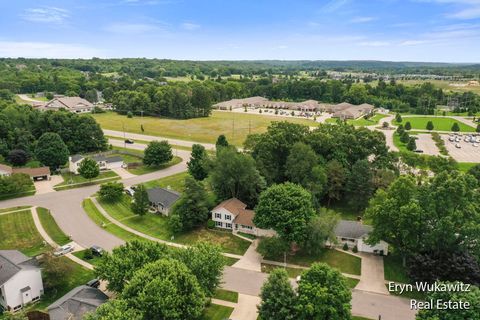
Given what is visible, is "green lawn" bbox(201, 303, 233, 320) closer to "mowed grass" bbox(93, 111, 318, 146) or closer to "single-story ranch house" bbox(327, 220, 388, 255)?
"single-story ranch house" bbox(327, 220, 388, 255)

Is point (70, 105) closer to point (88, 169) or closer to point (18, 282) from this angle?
point (88, 169)

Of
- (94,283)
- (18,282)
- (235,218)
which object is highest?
(18,282)

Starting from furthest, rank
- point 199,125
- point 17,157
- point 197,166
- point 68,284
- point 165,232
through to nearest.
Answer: point 199,125, point 17,157, point 197,166, point 165,232, point 68,284

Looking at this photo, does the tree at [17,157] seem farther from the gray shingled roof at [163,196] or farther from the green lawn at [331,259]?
the green lawn at [331,259]

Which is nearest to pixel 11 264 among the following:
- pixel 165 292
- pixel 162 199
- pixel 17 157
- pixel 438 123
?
pixel 165 292

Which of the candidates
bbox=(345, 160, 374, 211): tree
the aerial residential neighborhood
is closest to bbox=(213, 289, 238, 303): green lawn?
the aerial residential neighborhood

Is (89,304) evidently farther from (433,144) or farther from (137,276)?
(433,144)
